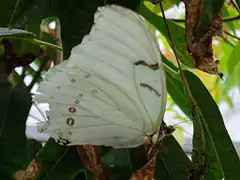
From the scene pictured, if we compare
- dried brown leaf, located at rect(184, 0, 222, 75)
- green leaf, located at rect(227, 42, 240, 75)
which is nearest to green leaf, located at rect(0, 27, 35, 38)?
dried brown leaf, located at rect(184, 0, 222, 75)

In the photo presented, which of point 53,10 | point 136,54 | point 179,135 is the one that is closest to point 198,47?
point 136,54

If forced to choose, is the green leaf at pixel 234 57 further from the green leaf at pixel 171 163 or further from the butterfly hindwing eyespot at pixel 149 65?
the butterfly hindwing eyespot at pixel 149 65

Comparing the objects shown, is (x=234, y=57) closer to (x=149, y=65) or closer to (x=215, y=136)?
(x=215, y=136)

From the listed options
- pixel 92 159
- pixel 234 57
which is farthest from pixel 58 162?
pixel 234 57

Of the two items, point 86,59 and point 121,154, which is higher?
point 86,59

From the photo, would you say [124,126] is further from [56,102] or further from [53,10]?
[53,10]
